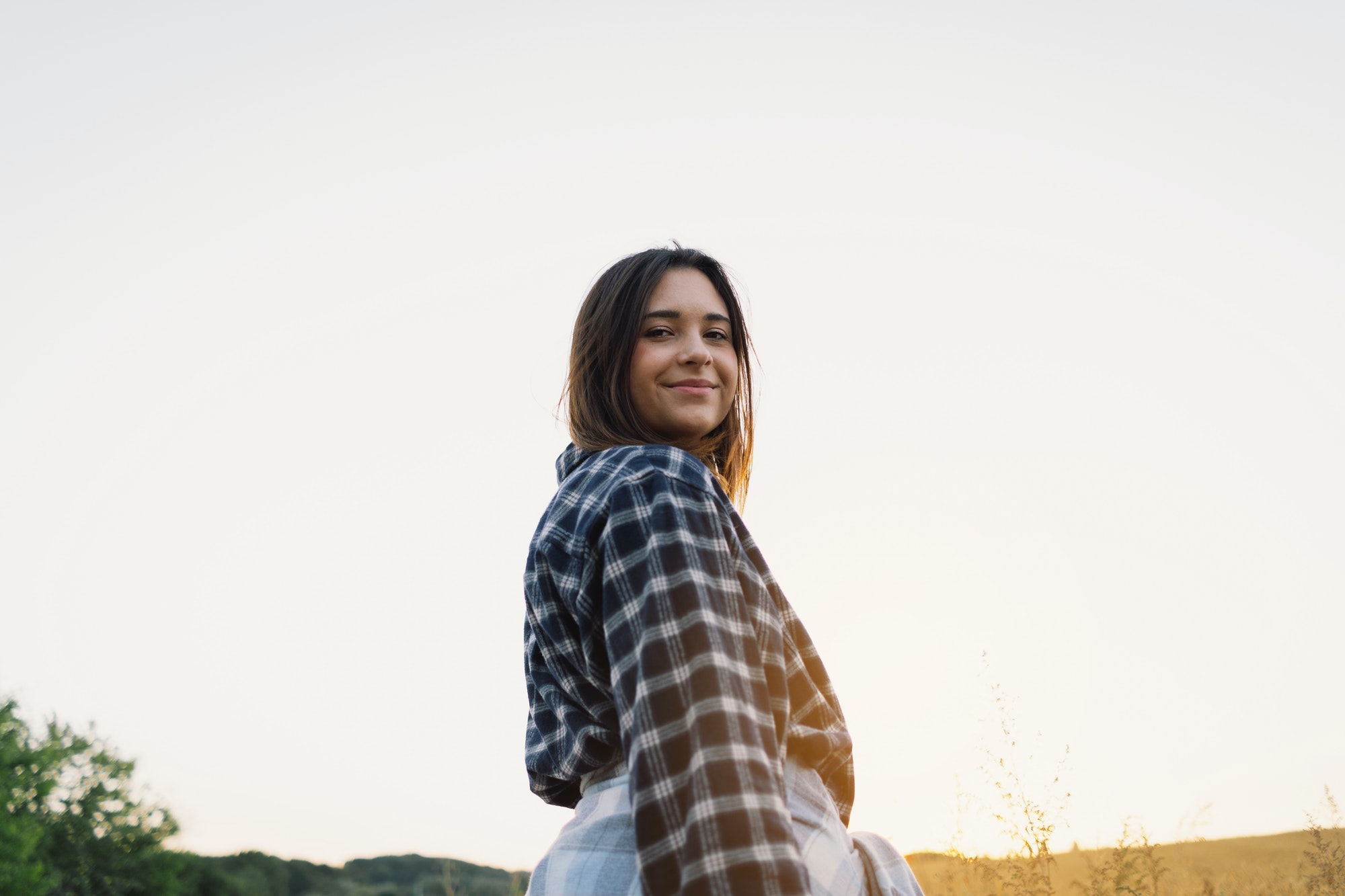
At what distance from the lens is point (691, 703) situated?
4.04 feet

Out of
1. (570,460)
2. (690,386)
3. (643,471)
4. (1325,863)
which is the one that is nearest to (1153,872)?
(1325,863)

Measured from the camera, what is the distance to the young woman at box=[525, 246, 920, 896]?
3.86 feet

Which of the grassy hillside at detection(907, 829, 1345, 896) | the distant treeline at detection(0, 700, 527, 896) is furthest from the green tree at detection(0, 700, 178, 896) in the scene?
the grassy hillside at detection(907, 829, 1345, 896)

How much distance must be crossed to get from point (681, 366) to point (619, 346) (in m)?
0.16

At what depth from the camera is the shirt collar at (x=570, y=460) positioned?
194 cm

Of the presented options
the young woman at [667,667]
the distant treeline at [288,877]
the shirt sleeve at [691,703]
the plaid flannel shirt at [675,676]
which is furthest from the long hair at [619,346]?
the distant treeline at [288,877]

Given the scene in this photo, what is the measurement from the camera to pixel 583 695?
5.28ft

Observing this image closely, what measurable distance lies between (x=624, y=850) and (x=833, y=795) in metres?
0.41

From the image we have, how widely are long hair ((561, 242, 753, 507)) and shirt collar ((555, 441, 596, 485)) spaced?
25 mm

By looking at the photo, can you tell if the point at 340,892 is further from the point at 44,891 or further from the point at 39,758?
the point at 39,758

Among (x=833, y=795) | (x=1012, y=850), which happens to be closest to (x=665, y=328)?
(x=833, y=795)

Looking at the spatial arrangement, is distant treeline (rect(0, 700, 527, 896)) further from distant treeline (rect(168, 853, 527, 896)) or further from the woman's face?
the woman's face

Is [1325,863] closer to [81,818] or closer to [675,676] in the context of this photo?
[675,676]

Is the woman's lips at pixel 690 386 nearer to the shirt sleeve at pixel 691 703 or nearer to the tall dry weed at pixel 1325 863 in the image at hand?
the shirt sleeve at pixel 691 703
